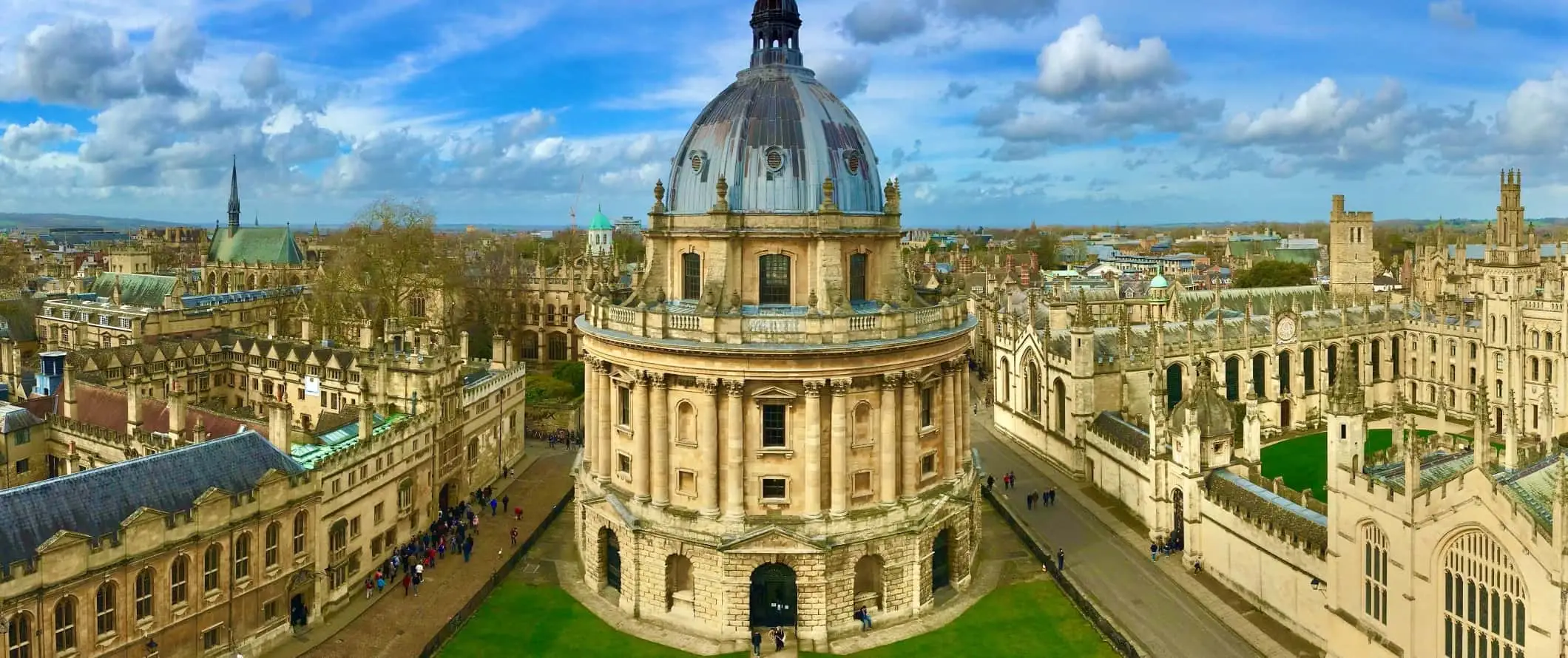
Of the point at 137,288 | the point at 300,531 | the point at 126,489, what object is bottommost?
the point at 300,531

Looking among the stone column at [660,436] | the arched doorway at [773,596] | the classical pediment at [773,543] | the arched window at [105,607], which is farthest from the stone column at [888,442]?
the arched window at [105,607]

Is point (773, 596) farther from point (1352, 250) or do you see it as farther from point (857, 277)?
point (1352, 250)

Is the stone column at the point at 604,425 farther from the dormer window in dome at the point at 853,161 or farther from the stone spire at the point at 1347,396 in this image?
the stone spire at the point at 1347,396

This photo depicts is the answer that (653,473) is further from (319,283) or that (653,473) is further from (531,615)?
(319,283)

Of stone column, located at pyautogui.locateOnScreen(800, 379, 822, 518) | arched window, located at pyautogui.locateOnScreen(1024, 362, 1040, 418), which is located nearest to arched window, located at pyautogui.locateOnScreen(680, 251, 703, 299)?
stone column, located at pyautogui.locateOnScreen(800, 379, 822, 518)

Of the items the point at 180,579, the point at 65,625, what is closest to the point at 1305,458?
the point at 180,579

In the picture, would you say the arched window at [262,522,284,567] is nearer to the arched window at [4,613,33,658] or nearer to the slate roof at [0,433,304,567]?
the slate roof at [0,433,304,567]
